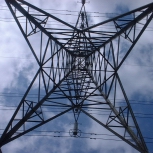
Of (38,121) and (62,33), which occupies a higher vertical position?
(62,33)

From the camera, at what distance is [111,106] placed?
926 centimetres

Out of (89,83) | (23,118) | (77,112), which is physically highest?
(89,83)

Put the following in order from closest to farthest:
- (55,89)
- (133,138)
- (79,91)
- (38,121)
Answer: (133,138)
(38,121)
(55,89)
(79,91)

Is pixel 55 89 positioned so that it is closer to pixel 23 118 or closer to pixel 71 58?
pixel 23 118

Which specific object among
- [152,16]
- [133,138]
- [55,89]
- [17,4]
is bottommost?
[133,138]

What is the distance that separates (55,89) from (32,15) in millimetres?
3729

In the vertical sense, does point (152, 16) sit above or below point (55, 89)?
above

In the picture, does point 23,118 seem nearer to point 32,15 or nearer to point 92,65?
point 32,15

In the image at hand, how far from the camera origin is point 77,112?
33.9ft

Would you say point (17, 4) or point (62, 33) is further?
point (62, 33)

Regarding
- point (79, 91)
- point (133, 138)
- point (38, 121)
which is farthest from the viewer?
point (79, 91)

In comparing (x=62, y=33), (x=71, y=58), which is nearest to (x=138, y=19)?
(x=62, y=33)

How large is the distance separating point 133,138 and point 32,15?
6.95m

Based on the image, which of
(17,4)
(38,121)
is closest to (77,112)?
(38,121)
